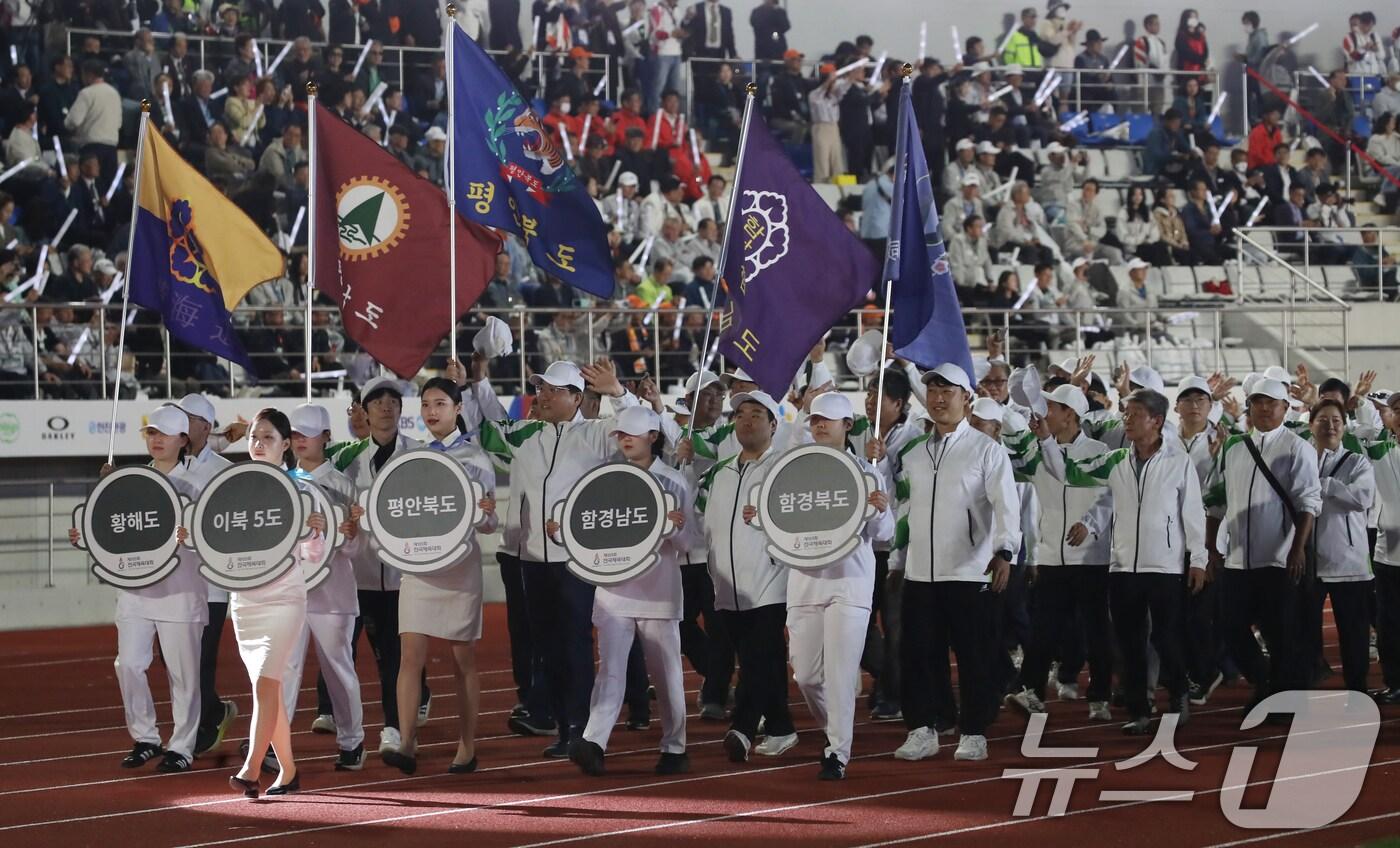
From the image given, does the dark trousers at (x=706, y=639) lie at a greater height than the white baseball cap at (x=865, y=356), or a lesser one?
lesser

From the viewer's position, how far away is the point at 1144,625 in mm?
9602

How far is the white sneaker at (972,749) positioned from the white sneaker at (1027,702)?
1596 mm

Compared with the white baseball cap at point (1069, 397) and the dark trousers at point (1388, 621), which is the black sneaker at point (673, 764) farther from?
the dark trousers at point (1388, 621)

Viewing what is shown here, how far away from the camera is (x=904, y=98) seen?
9547mm

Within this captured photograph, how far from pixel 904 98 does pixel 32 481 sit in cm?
935

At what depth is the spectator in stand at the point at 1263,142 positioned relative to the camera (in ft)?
80.5

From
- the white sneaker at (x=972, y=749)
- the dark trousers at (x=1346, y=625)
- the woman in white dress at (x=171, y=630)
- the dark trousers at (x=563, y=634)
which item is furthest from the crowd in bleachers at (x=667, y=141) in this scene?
the white sneaker at (x=972, y=749)

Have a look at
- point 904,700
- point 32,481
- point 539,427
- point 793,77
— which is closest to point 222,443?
point 539,427

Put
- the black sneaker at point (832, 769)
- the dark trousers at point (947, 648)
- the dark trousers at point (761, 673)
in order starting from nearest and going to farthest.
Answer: the black sneaker at point (832, 769)
the dark trousers at point (947, 648)
the dark trousers at point (761, 673)

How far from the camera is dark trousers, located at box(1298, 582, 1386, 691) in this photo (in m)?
10.00

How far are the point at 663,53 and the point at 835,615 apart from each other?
15.2m

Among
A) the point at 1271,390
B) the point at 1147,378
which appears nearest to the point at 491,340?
the point at 1147,378

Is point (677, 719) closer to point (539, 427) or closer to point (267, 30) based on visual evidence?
point (539, 427)

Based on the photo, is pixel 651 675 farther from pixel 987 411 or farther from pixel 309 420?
pixel 987 411
